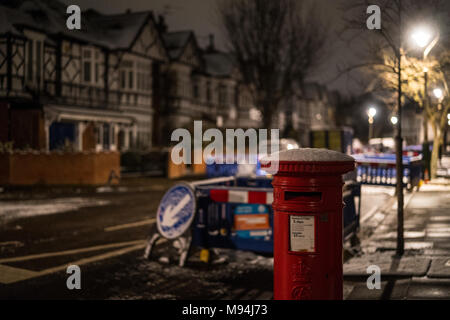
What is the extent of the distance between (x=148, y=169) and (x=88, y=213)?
14818 millimetres

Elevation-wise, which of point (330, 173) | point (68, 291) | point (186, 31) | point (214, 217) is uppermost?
point (186, 31)

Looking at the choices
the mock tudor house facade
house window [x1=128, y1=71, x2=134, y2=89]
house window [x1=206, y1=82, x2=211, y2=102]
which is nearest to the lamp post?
the mock tudor house facade

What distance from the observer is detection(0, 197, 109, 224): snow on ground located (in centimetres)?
1305

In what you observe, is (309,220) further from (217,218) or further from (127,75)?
(127,75)

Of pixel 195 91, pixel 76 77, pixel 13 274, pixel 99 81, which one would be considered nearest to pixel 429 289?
pixel 13 274

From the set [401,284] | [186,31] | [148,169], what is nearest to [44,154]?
[148,169]

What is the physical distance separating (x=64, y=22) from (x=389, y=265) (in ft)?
96.9

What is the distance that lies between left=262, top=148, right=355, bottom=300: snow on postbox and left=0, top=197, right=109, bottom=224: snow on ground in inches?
371

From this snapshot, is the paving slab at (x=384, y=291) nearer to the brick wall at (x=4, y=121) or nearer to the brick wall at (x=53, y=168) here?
the brick wall at (x=53, y=168)

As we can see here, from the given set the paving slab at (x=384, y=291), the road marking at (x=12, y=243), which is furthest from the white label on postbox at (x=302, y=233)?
the road marking at (x=12, y=243)

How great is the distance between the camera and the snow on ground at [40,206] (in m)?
13.0

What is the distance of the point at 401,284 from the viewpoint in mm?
6141

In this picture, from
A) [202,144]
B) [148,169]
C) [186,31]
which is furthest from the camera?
[186,31]
